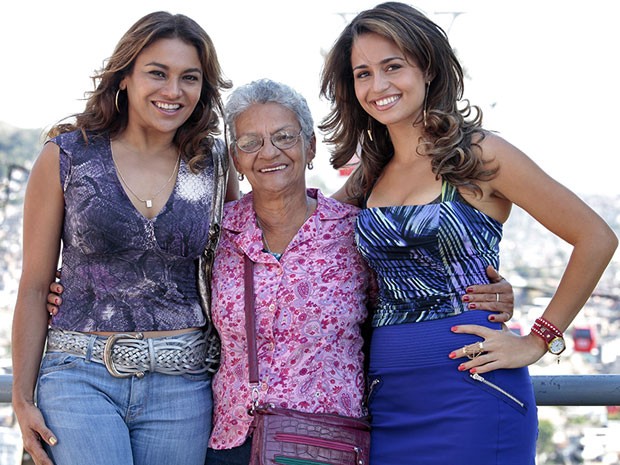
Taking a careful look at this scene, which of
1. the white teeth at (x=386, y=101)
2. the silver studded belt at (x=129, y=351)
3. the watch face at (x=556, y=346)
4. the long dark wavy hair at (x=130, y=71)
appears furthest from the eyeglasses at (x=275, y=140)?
the watch face at (x=556, y=346)

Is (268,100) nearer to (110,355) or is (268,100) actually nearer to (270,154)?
(270,154)

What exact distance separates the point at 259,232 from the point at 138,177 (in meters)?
0.41

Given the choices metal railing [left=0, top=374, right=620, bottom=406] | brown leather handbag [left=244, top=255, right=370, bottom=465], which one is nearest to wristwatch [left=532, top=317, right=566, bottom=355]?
metal railing [left=0, top=374, right=620, bottom=406]

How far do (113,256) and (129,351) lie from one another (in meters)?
0.28

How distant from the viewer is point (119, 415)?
2.23m

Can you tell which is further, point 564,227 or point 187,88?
point 187,88

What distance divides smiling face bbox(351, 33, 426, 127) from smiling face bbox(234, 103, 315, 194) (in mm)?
266

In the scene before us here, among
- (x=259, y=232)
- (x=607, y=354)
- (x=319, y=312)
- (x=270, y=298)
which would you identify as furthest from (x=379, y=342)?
(x=607, y=354)

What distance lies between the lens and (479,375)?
7.17ft

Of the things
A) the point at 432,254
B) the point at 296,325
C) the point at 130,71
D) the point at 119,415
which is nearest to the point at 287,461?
the point at 296,325

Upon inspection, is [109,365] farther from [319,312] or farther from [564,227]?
[564,227]

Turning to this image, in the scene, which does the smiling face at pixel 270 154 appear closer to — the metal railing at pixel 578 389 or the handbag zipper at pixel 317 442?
the handbag zipper at pixel 317 442

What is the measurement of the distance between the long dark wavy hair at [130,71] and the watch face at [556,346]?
1.22 metres

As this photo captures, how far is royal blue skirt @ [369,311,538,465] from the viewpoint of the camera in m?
2.14
